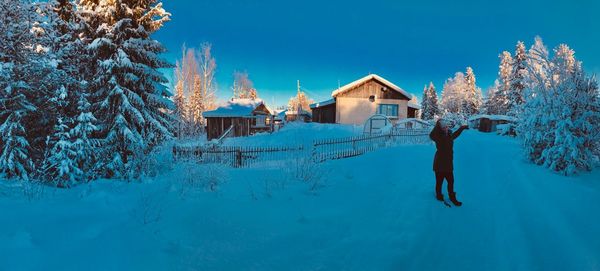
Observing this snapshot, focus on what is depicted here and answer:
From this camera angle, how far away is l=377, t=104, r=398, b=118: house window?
101 ft

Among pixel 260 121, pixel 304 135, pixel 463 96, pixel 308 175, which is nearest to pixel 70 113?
pixel 308 175

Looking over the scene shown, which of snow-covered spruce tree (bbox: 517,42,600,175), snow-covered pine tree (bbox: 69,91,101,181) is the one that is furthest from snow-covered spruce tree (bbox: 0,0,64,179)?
snow-covered spruce tree (bbox: 517,42,600,175)

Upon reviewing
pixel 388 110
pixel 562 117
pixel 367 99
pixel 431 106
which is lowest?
pixel 562 117

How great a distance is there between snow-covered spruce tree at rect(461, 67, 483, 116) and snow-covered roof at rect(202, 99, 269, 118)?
3897 cm

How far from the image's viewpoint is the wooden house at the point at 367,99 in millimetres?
30094

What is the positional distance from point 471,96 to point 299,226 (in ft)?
189

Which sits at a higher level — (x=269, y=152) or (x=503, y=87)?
(x=503, y=87)

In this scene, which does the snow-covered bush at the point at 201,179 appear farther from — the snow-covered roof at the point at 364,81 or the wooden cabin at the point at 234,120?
the snow-covered roof at the point at 364,81

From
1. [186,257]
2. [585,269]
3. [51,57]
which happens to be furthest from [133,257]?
[51,57]

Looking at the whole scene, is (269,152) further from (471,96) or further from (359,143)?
(471,96)

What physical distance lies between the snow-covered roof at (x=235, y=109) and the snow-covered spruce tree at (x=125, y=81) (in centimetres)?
1962

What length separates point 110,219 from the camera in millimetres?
4781

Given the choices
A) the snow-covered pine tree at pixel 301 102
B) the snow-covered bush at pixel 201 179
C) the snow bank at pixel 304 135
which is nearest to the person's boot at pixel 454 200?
the snow-covered bush at pixel 201 179

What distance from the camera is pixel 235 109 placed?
31250 millimetres
